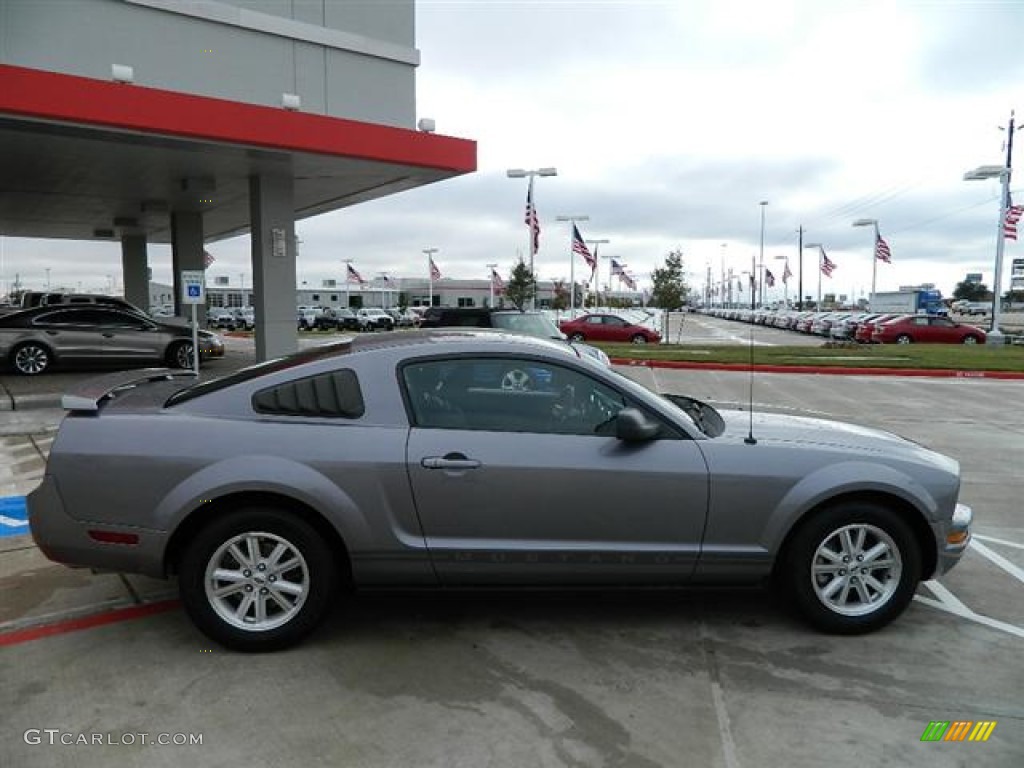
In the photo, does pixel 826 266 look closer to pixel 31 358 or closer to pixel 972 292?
pixel 31 358

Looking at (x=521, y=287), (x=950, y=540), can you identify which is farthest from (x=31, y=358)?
(x=521, y=287)

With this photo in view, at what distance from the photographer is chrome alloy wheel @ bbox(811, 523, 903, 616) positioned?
3803 millimetres

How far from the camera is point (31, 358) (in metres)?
14.2

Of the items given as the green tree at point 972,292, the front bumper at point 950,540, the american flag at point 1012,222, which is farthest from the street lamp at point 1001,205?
the green tree at point 972,292

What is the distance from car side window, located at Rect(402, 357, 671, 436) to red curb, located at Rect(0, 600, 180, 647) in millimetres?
1875

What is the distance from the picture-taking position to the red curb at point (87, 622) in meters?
3.76

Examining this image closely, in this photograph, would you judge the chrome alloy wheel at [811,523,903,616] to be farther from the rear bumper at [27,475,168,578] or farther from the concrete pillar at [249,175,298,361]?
the concrete pillar at [249,175,298,361]

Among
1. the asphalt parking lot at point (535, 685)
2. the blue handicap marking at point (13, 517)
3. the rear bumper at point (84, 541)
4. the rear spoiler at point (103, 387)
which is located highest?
the rear spoiler at point (103, 387)

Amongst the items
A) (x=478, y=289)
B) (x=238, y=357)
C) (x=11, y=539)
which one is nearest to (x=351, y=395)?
(x=11, y=539)

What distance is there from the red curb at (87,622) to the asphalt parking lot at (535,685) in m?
0.05

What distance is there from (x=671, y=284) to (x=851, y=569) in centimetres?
3975

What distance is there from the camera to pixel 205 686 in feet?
→ 10.9

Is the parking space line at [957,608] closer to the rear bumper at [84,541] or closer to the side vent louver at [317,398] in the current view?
the side vent louver at [317,398]

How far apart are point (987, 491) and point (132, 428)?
6907 millimetres
